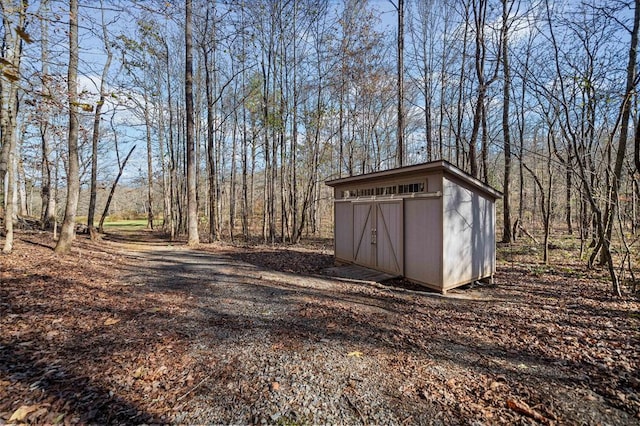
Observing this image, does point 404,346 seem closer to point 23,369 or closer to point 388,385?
point 388,385

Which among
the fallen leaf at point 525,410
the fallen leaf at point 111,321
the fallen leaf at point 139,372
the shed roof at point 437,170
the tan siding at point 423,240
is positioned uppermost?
the shed roof at point 437,170

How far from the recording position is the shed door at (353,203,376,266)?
7.78 meters

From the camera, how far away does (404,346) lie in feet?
11.1

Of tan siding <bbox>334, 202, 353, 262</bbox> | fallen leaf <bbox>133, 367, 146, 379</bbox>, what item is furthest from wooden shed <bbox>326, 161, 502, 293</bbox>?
fallen leaf <bbox>133, 367, 146, 379</bbox>

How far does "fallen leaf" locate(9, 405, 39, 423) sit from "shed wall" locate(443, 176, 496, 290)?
613 cm

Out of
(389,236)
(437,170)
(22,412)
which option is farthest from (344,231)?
(22,412)

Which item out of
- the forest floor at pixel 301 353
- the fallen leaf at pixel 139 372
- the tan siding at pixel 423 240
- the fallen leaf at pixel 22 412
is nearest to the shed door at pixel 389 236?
the tan siding at pixel 423 240

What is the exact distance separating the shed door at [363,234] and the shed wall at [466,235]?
7.10 ft

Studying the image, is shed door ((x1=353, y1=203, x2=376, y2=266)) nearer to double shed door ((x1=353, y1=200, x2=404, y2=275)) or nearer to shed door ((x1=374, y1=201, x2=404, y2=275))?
double shed door ((x1=353, y1=200, x2=404, y2=275))

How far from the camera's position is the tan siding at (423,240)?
5.96 m

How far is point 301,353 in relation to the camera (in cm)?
314

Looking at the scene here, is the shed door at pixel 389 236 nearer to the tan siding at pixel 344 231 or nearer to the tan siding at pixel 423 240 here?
the tan siding at pixel 423 240

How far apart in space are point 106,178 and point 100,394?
67.1 feet

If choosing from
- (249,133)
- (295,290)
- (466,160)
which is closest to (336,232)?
(295,290)
